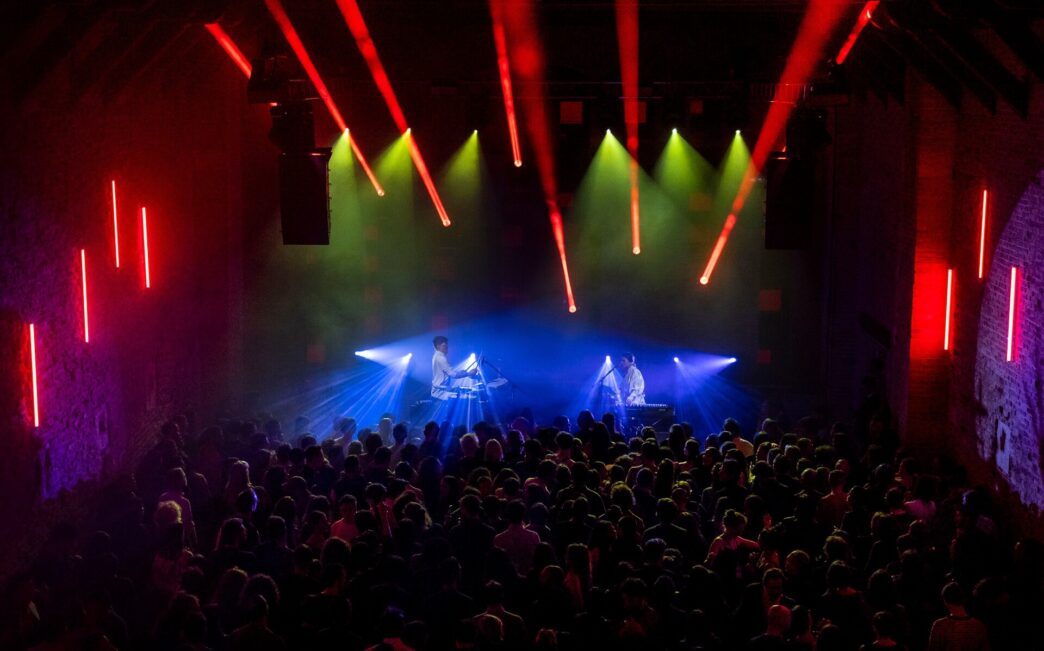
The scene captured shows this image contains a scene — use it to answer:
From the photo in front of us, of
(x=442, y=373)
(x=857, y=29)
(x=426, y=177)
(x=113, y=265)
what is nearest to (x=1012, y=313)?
(x=857, y=29)

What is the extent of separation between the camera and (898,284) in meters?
12.5

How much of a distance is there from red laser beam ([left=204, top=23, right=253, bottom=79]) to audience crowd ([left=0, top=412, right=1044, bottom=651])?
4.69m

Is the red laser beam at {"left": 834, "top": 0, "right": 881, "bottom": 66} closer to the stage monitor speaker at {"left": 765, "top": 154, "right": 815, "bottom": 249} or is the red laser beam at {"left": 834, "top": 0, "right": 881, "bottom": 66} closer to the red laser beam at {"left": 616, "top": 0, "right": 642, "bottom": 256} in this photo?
the stage monitor speaker at {"left": 765, "top": 154, "right": 815, "bottom": 249}

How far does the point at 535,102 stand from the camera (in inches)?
613

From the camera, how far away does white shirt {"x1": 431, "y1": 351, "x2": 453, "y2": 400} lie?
15.5 m

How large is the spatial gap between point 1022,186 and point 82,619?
752cm

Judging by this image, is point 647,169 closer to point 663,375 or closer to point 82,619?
point 663,375

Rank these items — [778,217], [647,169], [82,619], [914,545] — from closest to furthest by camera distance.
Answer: [82,619]
[914,545]
[778,217]
[647,169]

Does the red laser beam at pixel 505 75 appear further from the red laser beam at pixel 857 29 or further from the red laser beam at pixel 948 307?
the red laser beam at pixel 948 307

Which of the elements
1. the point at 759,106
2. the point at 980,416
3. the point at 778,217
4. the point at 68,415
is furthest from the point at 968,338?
the point at 68,415

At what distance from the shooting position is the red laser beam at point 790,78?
39.3 feet

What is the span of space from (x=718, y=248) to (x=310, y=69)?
5978 mm

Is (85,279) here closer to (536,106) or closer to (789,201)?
(789,201)

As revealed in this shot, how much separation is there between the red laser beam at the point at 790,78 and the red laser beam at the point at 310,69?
15.9 ft
